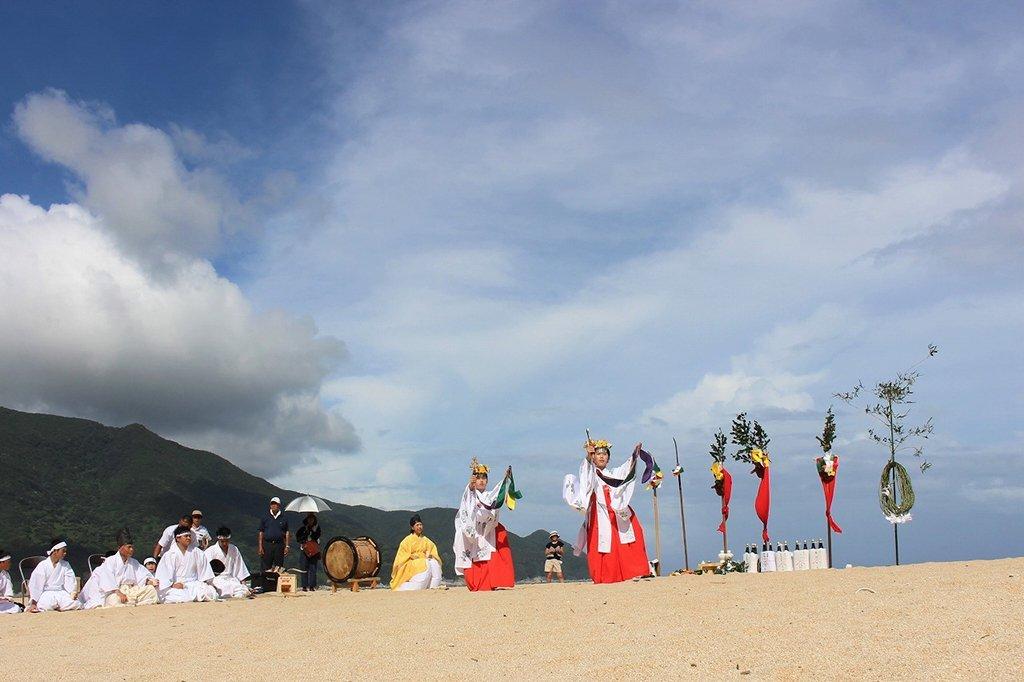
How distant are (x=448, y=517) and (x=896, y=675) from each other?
65852mm

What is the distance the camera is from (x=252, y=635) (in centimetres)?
941

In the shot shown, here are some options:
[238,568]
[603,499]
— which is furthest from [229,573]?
[603,499]

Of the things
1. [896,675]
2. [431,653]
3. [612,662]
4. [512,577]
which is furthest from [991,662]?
[512,577]

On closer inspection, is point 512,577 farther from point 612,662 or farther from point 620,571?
point 612,662

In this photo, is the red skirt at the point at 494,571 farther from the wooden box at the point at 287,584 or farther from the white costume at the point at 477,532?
Result: the wooden box at the point at 287,584

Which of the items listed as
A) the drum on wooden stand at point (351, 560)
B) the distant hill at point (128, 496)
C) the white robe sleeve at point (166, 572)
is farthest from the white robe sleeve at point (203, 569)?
the distant hill at point (128, 496)

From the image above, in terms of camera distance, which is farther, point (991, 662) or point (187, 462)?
point (187, 462)

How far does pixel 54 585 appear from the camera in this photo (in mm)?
14750

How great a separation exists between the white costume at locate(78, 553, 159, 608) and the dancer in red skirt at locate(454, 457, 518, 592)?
16.7ft

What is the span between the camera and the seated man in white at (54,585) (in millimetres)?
14422

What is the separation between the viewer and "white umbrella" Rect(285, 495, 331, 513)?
17.8m

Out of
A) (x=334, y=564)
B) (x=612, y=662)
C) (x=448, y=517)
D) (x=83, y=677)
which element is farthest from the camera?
(x=448, y=517)

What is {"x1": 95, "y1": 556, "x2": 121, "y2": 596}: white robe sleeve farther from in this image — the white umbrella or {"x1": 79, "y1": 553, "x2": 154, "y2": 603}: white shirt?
the white umbrella

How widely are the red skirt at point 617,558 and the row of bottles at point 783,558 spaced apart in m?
A: 1.75
